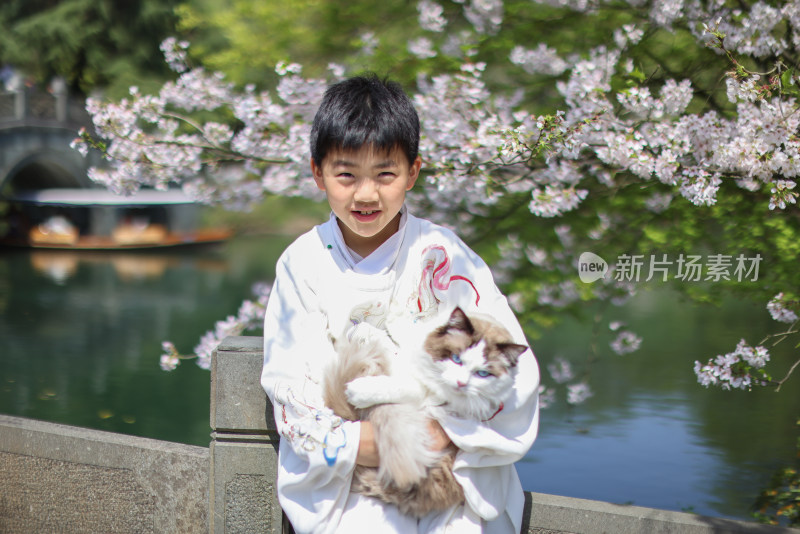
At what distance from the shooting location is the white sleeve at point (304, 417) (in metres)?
2.12

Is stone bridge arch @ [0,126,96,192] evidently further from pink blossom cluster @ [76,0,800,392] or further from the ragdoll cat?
the ragdoll cat

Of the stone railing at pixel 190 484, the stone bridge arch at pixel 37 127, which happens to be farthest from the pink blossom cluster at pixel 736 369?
the stone bridge arch at pixel 37 127

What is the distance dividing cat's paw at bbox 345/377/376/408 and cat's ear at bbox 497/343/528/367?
38 centimetres

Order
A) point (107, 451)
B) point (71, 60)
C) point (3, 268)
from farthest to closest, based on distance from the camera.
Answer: point (71, 60) → point (3, 268) → point (107, 451)

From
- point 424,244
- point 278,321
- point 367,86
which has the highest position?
point 367,86

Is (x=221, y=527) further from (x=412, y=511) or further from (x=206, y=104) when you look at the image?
(x=206, y=104)

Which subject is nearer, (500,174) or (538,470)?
(500,174)

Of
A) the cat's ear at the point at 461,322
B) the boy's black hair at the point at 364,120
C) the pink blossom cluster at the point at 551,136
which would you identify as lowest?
the cat's ear at the point at 461,322

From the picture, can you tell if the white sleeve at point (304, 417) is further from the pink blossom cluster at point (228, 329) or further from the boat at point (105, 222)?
the boat at point (105, 222)

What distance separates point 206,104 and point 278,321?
342cm

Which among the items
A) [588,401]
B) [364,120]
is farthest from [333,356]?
[588,401]

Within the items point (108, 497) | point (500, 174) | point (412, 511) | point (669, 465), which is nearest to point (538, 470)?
point (669, 465)

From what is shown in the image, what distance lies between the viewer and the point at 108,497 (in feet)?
10.9

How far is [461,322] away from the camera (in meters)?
2.01
